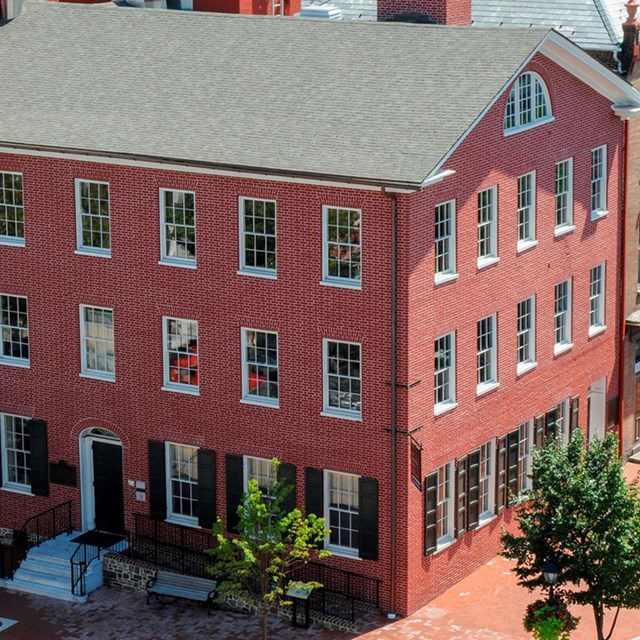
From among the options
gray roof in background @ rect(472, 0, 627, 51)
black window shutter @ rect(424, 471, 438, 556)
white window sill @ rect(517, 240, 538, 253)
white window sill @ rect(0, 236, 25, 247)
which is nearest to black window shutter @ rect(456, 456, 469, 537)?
black window shutter @ rect(424, 471, 438, 556)

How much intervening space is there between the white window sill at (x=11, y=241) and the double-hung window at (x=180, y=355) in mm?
4608

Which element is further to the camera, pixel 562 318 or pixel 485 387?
pixel 562 318

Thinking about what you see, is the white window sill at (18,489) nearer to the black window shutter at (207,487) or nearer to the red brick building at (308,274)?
the red brick building at (308,274)

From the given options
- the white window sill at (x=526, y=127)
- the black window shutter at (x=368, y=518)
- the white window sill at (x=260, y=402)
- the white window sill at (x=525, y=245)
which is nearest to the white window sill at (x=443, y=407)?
the black window shutter at (x=368, y=518)

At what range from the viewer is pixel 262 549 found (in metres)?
41.1

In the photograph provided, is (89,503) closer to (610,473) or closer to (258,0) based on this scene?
(610,473)

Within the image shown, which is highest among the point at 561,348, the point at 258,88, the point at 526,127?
the point at 258,88

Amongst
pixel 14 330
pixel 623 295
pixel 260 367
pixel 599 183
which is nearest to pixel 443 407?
pixel 260 367

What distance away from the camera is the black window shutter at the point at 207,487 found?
45.7m

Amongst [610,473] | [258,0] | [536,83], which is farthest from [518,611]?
[258,0]

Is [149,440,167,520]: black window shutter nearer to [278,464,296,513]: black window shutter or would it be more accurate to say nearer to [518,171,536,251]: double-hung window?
[278,464,296,513]: black window shutter

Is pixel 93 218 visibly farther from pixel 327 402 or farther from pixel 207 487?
pixel 327 402

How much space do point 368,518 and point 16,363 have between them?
35.5 ft

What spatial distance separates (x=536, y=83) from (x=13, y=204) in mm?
13786
